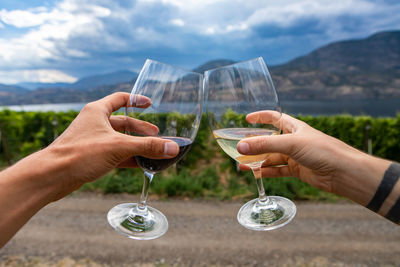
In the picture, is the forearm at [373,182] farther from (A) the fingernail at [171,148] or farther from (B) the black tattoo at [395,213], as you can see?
(A) the fingernail at [171,148]

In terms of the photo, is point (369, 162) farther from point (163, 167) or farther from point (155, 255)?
point (155, 255)

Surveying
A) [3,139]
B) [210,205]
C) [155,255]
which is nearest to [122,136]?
[155,255]

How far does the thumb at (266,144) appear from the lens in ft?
4.42

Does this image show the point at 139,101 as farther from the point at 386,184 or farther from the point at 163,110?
the point at 386,184

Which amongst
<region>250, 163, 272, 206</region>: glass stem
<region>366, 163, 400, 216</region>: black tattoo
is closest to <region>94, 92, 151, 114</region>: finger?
<region>250, 163, 272, 206</region>: glass stem

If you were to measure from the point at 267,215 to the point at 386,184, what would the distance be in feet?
1.91

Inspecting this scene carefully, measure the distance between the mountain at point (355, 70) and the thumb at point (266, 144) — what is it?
5008cm

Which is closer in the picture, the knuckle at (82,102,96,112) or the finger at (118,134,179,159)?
the finger at (118,134,179,159)

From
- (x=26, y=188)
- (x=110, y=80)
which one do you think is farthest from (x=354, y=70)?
(x=26, y=188)

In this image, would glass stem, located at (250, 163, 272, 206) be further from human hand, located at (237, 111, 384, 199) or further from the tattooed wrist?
the tattooed wrist

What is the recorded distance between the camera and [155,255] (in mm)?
5363

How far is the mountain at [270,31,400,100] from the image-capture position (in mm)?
69500

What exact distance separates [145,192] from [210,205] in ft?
20.2

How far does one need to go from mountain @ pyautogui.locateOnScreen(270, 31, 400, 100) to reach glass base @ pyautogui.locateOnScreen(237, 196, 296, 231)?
1966 inches
